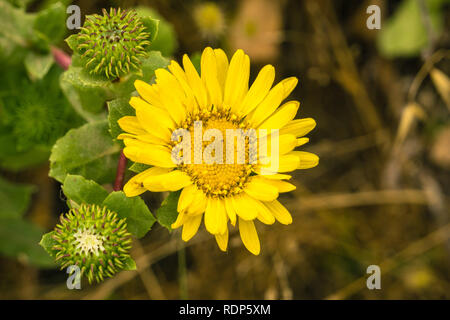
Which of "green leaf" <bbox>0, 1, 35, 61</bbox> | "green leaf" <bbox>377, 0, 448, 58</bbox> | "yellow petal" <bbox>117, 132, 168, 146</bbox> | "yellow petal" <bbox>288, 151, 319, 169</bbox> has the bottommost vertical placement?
"yellow petal" <bbox>288, 151, 319, 169</bbox>

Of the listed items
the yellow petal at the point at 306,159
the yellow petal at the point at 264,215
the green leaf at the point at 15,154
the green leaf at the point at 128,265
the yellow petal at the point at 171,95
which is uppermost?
the green leaf at the point at 15,154

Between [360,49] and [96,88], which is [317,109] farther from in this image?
[96,88]

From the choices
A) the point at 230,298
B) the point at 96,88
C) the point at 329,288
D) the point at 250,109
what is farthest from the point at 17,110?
the point at 329,288

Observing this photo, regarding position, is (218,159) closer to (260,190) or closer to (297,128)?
(260,190)

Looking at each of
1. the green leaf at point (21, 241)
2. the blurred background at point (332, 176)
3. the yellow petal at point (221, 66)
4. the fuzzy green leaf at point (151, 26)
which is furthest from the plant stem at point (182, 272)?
the fuzzy green leaf at point (151, 26)

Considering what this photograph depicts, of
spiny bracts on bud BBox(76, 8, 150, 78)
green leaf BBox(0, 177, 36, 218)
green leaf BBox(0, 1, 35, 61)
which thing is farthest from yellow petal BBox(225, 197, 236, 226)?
green leaf BBox(0, 177, 36, 218)

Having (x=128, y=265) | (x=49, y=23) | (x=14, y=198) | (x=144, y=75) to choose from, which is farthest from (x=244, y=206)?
(x=14, y=198)

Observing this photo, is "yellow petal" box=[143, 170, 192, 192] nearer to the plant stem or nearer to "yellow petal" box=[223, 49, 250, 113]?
"yellow petal" box=[223, 49, 250, 113]

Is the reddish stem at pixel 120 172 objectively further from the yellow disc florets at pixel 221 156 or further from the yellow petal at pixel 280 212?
the yellow petal at pixel 280 212
